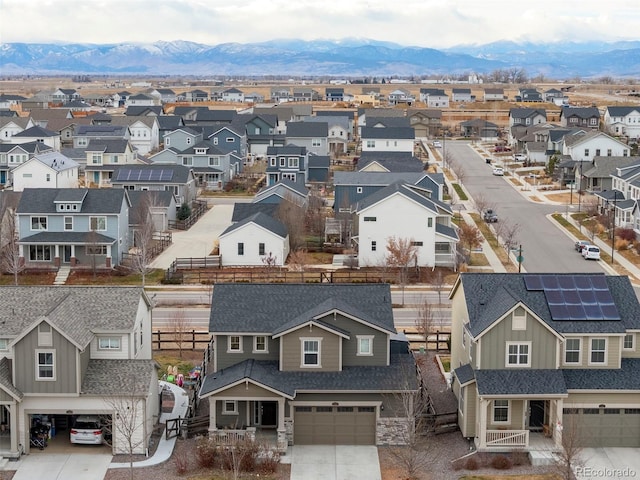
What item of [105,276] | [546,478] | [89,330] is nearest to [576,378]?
[546,478]

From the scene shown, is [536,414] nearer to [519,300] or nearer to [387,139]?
[519,300]

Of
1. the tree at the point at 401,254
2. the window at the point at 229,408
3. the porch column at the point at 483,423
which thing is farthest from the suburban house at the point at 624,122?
the window at the point at 229,408

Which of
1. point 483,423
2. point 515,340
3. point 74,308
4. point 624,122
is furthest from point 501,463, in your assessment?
point 624,122

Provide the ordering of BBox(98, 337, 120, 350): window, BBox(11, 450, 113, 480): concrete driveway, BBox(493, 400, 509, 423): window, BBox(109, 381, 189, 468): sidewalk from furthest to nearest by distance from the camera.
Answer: BBox(98, 337, 120, 350): window < BBox(493, 400, 509, 423): window < BBox(109, 381, 189, 468): sidewalk < BBox(11, 450, 113, 480): concrete driveway

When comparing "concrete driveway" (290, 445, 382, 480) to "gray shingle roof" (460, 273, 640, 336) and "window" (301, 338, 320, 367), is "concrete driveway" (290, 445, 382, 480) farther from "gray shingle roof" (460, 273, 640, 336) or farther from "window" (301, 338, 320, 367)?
"gray shingle roof" (460, 273, 640, 336)

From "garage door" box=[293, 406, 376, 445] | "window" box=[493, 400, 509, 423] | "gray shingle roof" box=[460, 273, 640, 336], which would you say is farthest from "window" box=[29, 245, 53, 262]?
"window" box=[493, 400, 509, 423]

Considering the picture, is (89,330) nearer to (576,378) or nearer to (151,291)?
(576,378)
